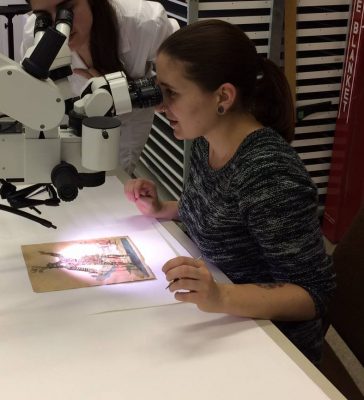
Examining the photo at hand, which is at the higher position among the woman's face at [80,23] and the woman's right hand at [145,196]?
the woman's face at [80,23]

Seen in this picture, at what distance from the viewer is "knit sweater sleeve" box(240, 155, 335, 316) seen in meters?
1.22

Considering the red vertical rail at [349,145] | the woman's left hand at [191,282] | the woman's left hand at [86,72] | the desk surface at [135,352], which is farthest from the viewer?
the red vertical rail at [349,145]

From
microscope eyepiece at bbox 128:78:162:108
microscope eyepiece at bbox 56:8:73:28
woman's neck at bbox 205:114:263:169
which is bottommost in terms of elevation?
woman's neck at bbox 205:114:263:169

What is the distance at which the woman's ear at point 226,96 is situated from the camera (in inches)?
51.0

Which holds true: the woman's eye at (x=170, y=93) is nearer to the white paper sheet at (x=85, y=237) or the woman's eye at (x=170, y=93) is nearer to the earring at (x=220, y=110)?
the earring at (x=220, y=110)

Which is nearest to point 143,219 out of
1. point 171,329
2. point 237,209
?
point 237,209

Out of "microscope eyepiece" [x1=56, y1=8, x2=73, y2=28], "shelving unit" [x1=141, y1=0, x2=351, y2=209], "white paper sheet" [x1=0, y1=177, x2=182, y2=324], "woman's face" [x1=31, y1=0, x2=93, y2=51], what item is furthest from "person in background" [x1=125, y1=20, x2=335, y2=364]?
"shelving unit" [x1=141, y1=0, x2=351, y2=209]

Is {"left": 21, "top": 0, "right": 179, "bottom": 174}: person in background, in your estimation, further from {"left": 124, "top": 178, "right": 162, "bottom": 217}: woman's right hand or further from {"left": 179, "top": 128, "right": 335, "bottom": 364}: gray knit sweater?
{"left": 179, "top": 128, "right": 335, "bottom": 364}: gray knit sweater

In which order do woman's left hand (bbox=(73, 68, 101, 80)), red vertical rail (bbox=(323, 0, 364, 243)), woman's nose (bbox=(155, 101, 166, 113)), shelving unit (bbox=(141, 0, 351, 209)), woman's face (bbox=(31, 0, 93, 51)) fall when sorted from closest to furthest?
1. woman's nose (bbox=(155, 101, 166, 113))
2. woman's face (bbox=(31, 0, 93, 51))
3. woman's left hand (bbox=(73, 68, 101, 80))
4. shelving unit (bbox=(141, 0, 351, 209))
5. red vertical rail (bbox=(323, 0, 364, 243))

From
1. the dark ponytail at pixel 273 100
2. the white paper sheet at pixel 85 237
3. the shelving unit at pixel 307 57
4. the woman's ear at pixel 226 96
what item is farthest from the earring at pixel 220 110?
the shelving unit at pixel 307 57

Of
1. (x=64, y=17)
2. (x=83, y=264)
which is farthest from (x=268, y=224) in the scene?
(x=64, y=17)

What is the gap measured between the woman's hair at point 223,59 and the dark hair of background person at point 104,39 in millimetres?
534

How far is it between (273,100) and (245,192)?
26cm

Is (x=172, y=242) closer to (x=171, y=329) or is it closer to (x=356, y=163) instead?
(x=171, y=329)
